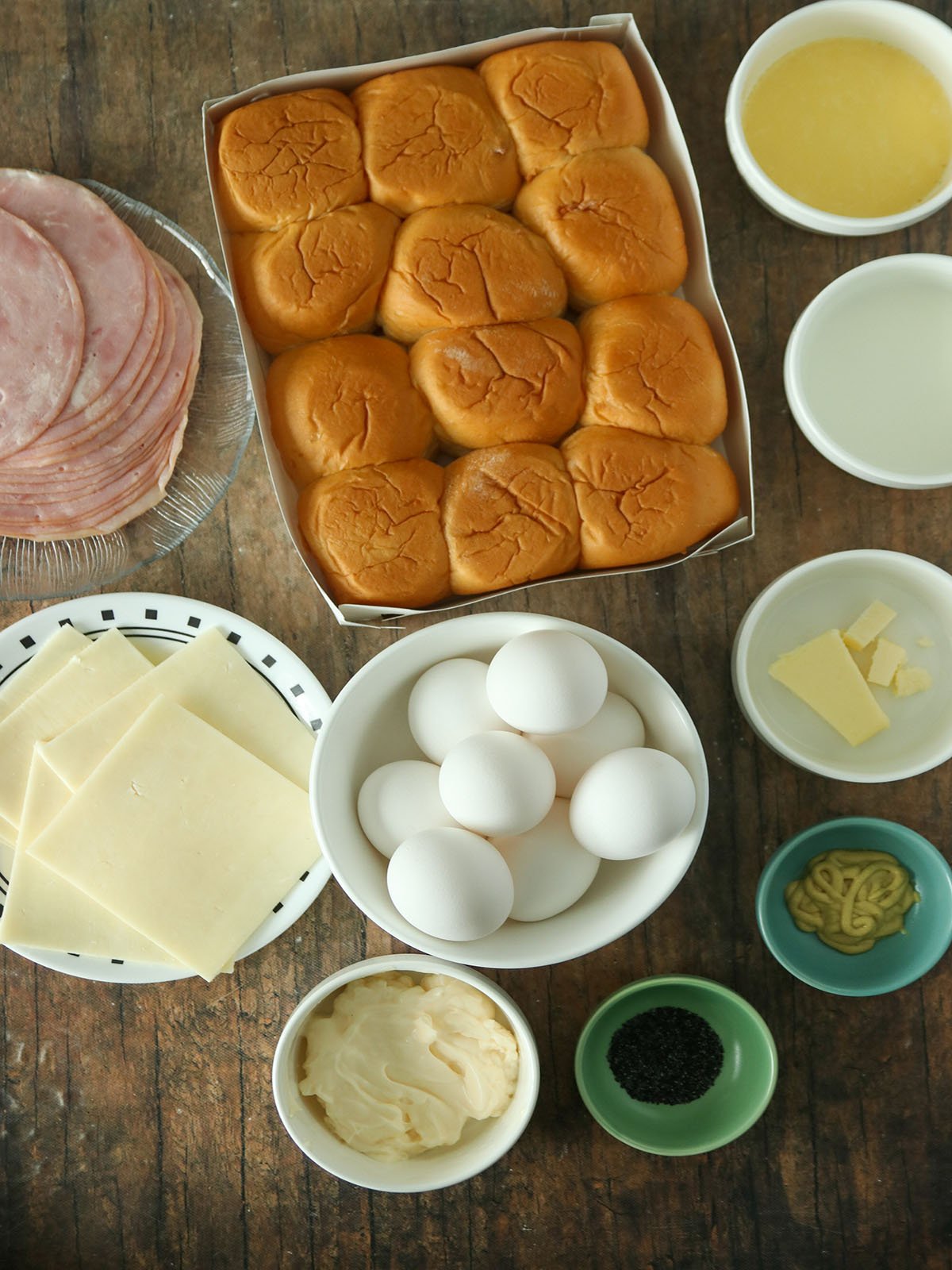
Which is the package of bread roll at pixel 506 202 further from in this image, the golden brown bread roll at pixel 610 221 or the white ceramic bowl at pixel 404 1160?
the white ceramic bowl at pixel 404 1160

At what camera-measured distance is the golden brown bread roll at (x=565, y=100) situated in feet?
3.71

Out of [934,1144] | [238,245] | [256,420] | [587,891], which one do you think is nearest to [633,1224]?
[934,1144]

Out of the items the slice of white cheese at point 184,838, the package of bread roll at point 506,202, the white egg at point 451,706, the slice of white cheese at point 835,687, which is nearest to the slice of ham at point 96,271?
the package of bread roll at point 506,202

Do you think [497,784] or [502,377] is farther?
[502,377]

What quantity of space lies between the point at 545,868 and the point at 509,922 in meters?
0.08

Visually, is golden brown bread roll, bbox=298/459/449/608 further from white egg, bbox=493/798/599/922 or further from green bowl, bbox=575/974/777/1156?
green bowl, bbox=575/974/777/1156

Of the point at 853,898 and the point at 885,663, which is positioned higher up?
the point at 885,663

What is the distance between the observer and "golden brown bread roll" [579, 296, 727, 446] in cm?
112

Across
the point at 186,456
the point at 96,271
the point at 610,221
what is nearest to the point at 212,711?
the point at 186,456

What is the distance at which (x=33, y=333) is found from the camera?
1.11 meters

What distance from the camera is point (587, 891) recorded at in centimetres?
111

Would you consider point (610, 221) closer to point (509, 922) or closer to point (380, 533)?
point (380, 533)

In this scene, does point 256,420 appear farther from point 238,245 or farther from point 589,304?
point 589,304

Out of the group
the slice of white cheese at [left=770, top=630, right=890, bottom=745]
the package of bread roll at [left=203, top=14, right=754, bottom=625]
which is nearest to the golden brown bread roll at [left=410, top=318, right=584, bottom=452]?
the package of bread roll at [left=203, top=14, right=754, bottom=625]
